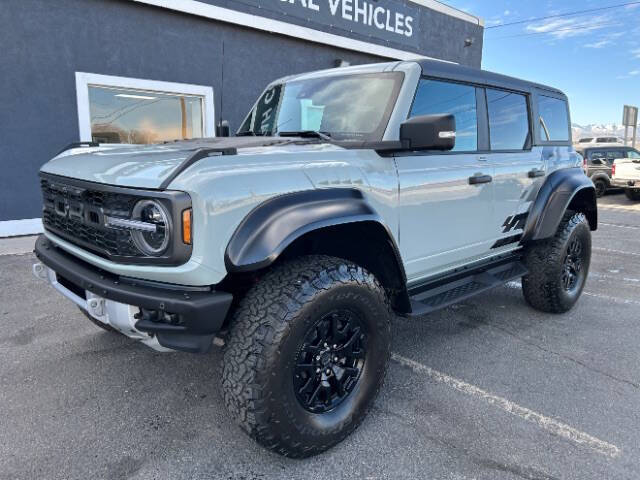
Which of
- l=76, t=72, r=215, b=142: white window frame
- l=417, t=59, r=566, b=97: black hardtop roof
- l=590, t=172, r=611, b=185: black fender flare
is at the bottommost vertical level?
l=590, t=172, r=611, b=185: black fender flare

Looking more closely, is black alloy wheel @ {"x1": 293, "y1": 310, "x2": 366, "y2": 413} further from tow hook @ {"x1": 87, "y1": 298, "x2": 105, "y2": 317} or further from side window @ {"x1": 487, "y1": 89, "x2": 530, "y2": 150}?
side window @ {"x1": 487, "y1": 89, "x2": 530, "y2": 150}

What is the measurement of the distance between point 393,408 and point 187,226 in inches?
62.0

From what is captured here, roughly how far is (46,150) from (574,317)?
7121 millimetres

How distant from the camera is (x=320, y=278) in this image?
6.99 feet

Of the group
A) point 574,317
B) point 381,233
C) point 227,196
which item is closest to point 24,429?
point 227,196

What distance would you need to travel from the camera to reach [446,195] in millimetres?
2938

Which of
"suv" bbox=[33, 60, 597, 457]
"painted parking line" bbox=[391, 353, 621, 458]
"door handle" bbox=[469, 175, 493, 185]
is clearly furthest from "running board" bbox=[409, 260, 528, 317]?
"door handle" bbox=[469, 175, 493, 185]

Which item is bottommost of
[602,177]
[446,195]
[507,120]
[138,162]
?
[602,177]

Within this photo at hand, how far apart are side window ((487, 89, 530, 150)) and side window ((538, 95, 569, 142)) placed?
300mm

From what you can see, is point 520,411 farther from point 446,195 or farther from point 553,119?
point 553,119

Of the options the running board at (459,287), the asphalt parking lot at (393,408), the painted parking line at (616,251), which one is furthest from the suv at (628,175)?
the running board at (459,287)

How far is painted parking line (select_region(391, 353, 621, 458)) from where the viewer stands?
2.35 m

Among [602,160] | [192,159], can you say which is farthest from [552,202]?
[602,160]

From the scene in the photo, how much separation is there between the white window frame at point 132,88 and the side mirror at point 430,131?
614cm
